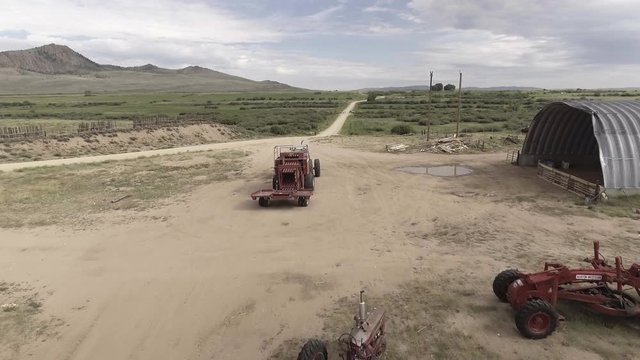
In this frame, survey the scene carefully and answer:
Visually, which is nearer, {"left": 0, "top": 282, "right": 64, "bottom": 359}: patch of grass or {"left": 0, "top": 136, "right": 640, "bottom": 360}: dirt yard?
{"left": 0, "top": 136, "right": 640, "bottom": 360}: dirt yard

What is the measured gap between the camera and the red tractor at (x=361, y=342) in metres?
7.49

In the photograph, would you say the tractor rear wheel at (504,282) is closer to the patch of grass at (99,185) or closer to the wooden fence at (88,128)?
the patch of grass at (99,185)

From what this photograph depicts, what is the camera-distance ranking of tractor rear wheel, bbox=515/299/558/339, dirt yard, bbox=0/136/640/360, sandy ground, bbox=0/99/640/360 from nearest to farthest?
tractor rear wheel, bbox=515/299/558/339 < dirt yard, bbox=0/136/640/360 < sandy ground, bbox=0/99/640/360

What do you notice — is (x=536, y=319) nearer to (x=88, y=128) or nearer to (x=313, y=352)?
(x=313, y=352)

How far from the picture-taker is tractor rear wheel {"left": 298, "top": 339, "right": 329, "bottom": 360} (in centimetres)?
762

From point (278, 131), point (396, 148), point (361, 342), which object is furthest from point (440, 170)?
point (278, 131)

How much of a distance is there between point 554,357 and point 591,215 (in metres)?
10.4

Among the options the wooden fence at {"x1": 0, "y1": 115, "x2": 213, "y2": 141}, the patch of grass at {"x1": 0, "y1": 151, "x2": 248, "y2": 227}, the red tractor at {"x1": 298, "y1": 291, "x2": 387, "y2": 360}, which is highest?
the wooden fence at {"x1": 0, "y1": 115, "x2": 213, "y2": 141}

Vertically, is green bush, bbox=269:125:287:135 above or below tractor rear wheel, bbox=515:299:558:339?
above

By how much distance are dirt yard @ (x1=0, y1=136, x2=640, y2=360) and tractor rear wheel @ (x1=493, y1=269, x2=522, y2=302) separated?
0.26 metres

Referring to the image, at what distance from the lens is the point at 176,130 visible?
4994cm

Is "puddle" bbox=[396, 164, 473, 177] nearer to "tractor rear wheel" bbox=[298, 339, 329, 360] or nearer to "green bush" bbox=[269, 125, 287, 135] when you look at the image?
"tractor rear wheel" bbox=[298, 339, 329, 360]

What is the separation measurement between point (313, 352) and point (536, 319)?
442cm

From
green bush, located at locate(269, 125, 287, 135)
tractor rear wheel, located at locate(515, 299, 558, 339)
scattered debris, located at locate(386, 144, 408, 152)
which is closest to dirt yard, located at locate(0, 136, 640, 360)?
tractor rear wheel, located at locate(515, 299, 558, 339)
